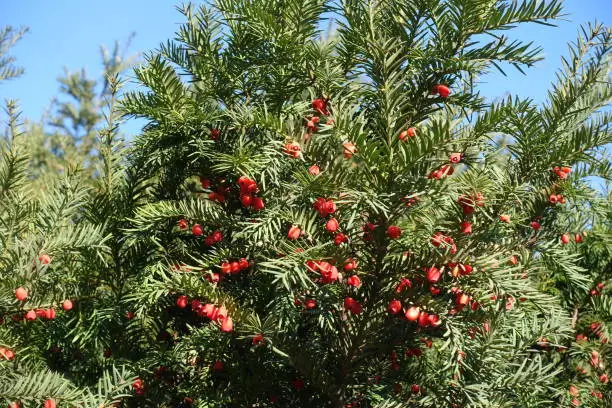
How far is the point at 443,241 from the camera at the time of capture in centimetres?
163

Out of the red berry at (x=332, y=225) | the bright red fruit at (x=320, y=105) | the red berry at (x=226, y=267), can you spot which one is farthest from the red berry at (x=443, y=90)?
the red berry at (x=226, y=267)

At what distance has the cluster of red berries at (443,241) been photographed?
1600 mm

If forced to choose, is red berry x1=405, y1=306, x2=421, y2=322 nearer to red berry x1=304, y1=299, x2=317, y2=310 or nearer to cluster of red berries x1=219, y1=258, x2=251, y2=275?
red berry x1=304, y1=299, x2=317, y2=310

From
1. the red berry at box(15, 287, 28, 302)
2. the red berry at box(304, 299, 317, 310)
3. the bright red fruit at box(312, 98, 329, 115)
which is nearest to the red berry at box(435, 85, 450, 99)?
the bright red fruit at box(312, 98, 329, 115)

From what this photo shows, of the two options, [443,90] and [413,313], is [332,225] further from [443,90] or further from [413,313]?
[443,90]

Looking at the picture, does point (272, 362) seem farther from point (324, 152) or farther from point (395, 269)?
point (324, 152)

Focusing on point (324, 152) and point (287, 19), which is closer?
point (324, 152)

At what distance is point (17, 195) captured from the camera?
6.77ft

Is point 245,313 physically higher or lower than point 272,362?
higher

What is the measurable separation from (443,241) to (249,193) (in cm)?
61

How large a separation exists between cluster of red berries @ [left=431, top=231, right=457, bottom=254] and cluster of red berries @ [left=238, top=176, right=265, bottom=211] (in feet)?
1.78

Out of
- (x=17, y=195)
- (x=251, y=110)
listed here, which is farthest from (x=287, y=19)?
(x=17, y=195)

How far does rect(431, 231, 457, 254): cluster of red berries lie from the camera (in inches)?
63.0

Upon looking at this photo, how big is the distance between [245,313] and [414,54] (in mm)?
916
